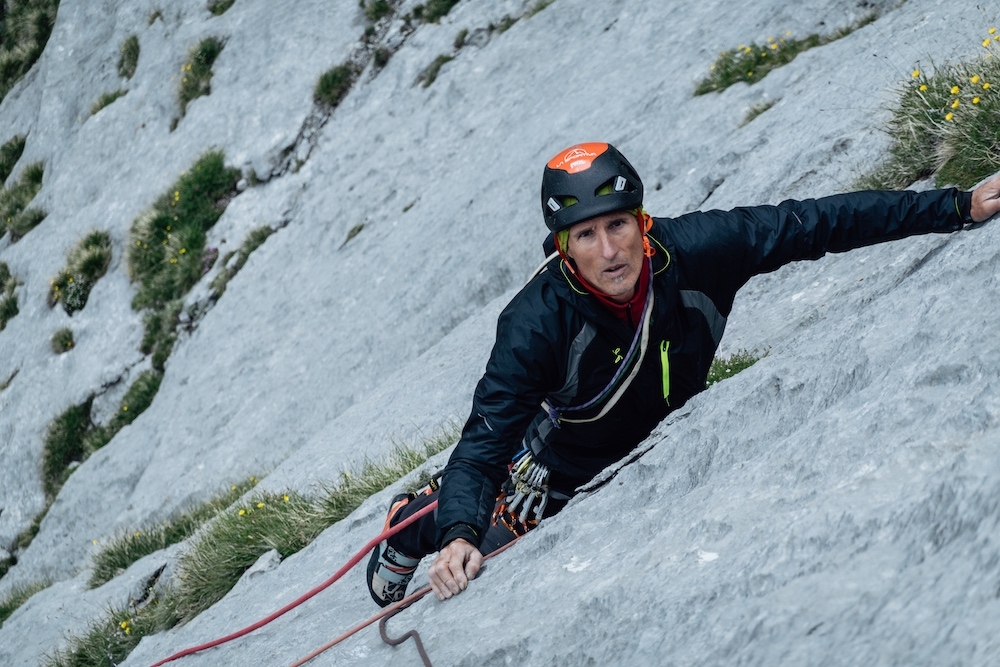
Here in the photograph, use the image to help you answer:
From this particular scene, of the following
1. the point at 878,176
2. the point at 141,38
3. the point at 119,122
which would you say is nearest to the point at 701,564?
the point at 878,176

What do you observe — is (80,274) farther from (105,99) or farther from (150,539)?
(150,539)

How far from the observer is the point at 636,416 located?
4.38 metres

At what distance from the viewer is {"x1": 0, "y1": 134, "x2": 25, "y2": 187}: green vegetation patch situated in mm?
20125

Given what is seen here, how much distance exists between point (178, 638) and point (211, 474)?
12.5ft

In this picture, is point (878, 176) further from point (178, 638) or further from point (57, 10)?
point (57, 10)

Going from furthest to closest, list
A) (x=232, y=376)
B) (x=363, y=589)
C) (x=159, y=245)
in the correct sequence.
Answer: (x=159, y=245) < (x=232, y=376) < (x=363, y=589)

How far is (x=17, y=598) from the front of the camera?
37.6ft

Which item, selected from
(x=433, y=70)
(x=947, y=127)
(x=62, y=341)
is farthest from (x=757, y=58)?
(x=62, y=341)

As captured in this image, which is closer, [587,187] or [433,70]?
[587,187]

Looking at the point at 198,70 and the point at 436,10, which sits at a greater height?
the point at 198,70

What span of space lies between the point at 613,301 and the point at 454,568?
1262 mm

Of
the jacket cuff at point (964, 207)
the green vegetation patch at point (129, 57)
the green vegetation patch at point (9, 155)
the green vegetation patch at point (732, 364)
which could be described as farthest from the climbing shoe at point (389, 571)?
the green vegetation patch at point (9, 155)

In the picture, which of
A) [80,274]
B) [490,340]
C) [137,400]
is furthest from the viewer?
[80,274]

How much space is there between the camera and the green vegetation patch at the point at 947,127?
555 cm
